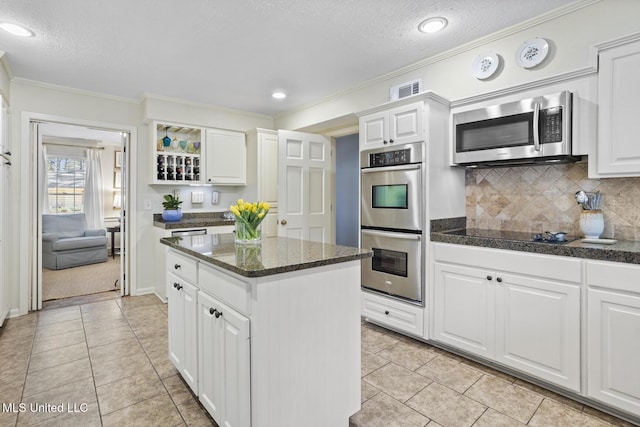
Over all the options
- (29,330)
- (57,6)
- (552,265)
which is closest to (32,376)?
(29,330)

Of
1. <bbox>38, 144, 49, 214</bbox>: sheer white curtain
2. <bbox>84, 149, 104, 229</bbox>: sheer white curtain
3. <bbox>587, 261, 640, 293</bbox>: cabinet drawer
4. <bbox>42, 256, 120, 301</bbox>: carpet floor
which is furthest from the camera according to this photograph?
<bbox>84, 149, 104, 229</bbox>: sheer white curtain

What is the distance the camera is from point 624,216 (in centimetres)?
214

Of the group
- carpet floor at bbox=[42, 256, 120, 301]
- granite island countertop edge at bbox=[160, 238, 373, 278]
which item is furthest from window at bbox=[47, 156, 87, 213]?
granite island countertop edge at bbox=[160, 238, 373, 278]

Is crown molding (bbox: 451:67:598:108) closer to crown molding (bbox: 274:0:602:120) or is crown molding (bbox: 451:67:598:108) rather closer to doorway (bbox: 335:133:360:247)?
crown molding (bbox: 274:0:602:120)

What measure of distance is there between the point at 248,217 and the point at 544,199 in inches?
84.6

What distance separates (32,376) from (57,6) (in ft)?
8.00

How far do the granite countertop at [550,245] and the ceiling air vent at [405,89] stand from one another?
1.27m

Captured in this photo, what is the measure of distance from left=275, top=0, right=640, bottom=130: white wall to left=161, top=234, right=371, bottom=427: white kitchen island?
1.86m

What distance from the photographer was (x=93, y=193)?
6.99m

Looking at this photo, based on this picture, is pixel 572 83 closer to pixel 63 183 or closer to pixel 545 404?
pixel 545 404

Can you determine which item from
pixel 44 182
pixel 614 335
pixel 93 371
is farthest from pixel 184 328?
pixel 44 182

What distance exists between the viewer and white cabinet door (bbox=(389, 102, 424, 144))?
8.60 ft

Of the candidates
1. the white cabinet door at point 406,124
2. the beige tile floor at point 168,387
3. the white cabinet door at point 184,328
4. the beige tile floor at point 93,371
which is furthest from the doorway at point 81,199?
the white cabinet door at point 406,124

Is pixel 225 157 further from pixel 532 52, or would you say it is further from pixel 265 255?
pixel 532 52
